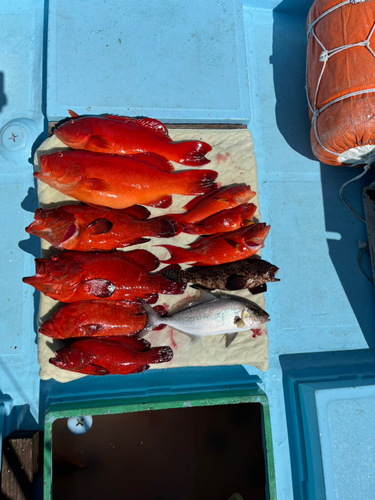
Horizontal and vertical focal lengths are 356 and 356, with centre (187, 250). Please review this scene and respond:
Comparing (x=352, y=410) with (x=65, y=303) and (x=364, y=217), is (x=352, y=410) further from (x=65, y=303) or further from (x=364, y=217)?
(x=65, y=303)

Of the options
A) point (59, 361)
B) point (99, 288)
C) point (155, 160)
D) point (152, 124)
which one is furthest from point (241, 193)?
point (59, 361)

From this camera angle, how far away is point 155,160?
2953 mm

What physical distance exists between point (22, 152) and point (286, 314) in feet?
9.37

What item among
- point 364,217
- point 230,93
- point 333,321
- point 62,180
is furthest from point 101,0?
point 333,321

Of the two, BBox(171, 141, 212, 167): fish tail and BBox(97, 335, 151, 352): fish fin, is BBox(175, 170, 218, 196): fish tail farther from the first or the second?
BBox(97, 335, 151, 352): fish fin

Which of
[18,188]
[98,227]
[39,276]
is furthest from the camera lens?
[18,188]

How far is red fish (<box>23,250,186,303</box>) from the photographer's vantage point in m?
2.59

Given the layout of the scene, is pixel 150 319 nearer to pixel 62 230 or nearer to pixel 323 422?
pixel 62 230

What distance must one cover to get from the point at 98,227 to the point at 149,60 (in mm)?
Answer: 1730

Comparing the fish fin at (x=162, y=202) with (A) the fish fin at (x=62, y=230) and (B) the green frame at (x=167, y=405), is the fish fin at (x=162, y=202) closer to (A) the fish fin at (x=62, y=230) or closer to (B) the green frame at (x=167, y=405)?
(A) the fish fin at (x=62, y=230)

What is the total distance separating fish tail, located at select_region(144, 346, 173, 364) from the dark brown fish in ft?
1.87

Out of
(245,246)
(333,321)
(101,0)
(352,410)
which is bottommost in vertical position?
(352,410)

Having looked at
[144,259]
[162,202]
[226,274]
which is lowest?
[226,274]

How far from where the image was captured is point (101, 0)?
3299 mm
